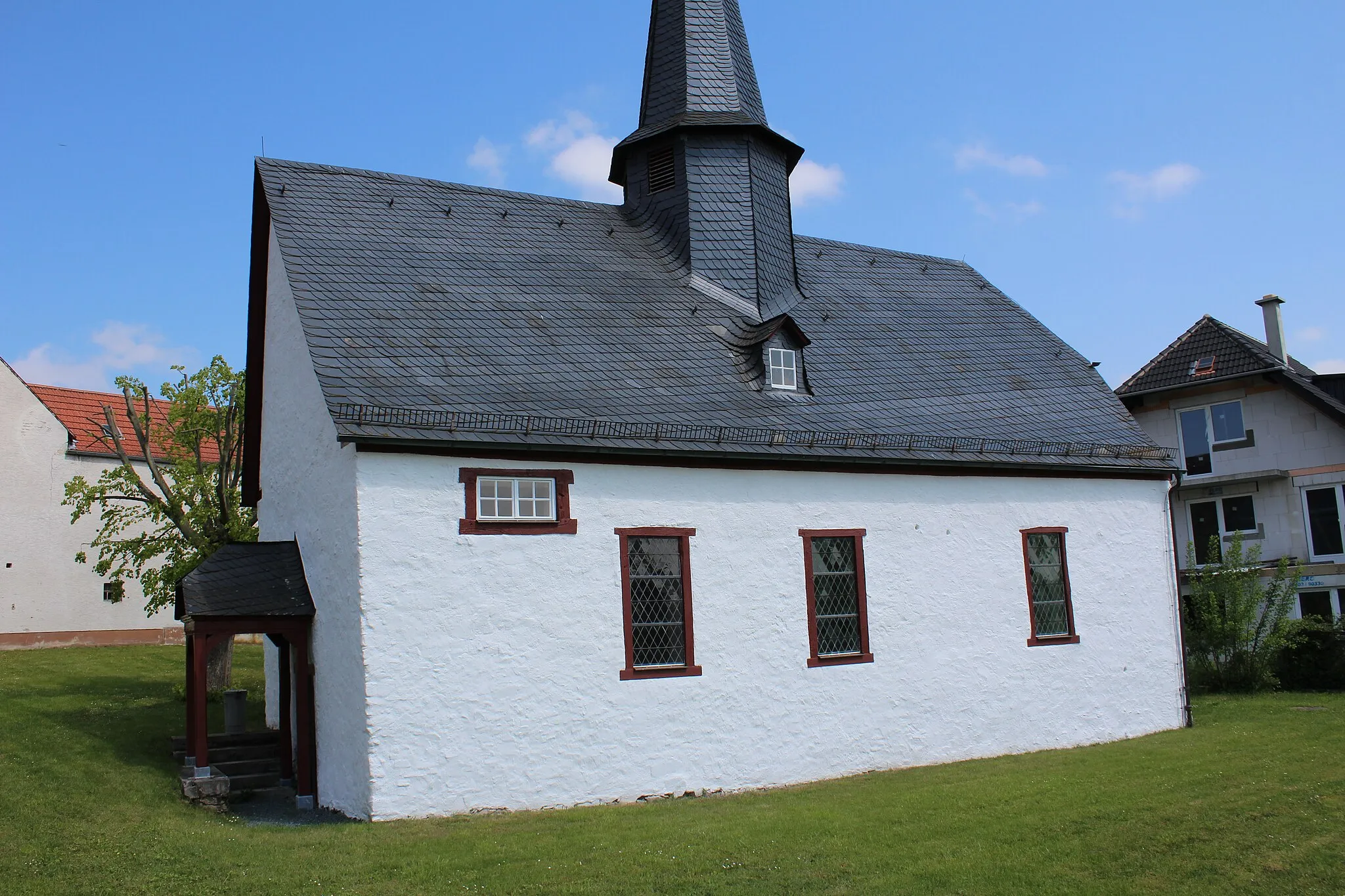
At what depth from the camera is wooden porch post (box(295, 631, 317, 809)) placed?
1259cm

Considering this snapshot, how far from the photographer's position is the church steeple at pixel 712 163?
17.7 m

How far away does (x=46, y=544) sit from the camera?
29109mm


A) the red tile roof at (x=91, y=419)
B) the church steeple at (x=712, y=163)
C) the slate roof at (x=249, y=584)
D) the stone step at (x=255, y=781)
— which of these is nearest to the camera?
the slate roof at (x=249, y=584)

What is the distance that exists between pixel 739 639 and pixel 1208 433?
16590 millimetres

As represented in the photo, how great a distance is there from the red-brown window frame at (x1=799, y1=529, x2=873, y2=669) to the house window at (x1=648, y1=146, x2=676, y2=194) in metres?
6.74

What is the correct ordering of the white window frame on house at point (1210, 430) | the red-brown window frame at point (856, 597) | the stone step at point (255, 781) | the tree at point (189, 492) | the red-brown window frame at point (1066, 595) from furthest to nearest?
the white window frame on house at point (1210, 430) → the tree at point (189, 492) → the red-brown window frame at point (1066, 595) → the red-brown window frame at point (856, 597) → the stone step at point (255, 781)

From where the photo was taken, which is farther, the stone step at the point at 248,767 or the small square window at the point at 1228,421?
the small square window at the point at 1228,421

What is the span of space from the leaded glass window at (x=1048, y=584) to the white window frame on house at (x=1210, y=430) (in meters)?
10.9

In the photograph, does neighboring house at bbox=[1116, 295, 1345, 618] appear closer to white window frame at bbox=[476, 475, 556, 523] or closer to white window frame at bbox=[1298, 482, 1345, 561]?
white window frame at bbox=[1298, 482, 1345, 561]

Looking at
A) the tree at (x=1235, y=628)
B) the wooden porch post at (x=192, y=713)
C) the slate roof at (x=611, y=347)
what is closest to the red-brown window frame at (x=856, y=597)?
the slate roof at (x=611, y=347)

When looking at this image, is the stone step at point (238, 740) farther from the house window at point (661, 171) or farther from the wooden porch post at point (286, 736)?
the house window at point (661, 171)

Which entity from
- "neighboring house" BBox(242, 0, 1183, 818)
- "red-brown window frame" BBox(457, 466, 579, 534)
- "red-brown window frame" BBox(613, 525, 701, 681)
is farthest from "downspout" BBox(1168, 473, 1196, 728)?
"red-brown window frame" BBox(457, 466, 579, 534)

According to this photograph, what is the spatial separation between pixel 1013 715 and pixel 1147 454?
4.73m

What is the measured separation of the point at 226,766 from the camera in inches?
537
